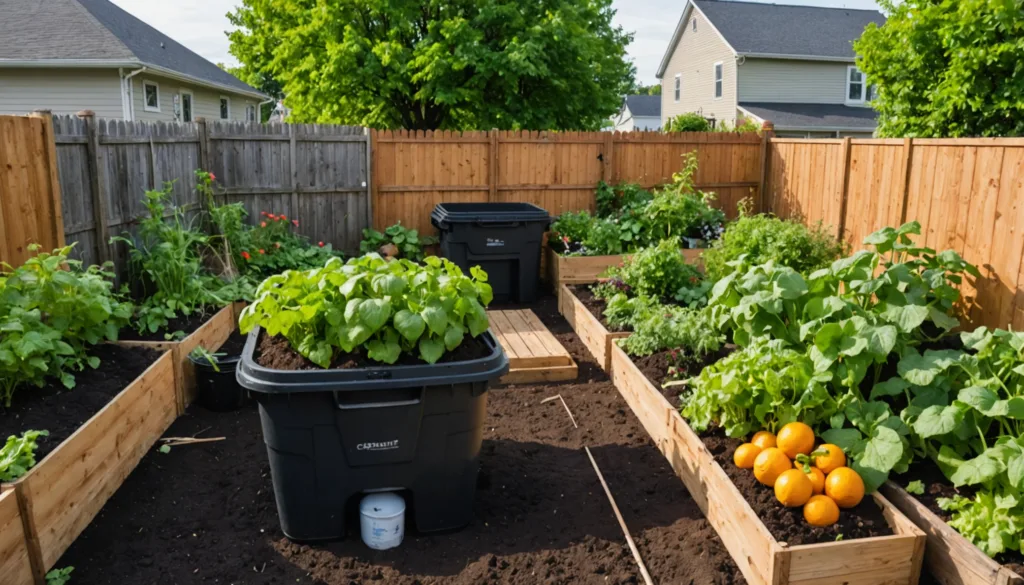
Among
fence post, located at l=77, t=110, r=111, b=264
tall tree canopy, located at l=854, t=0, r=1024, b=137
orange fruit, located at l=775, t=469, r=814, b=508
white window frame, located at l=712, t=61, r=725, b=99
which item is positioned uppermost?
white window frame, located at l=712, t=61, r=725, b=99

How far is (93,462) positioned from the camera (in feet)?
13.2

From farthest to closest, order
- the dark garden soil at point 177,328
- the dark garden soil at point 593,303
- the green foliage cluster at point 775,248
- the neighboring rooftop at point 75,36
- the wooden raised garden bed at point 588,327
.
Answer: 1. the neighboring rooftop at point 75,36
2. the green foliage cluster at point 775,248
3. the dark garden soil at point 593,303
4. the wooden raised garden bed at point 588,327
5. the dark garden soil at point 177,328

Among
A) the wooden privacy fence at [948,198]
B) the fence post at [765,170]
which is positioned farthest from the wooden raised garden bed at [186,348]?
the fence post at [765,170]

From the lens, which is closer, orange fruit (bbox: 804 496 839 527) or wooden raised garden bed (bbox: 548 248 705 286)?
orange fruit (bbox: 804 496 839 527)

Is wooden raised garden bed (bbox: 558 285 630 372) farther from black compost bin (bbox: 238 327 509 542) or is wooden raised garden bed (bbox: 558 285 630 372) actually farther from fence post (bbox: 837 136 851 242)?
fence post (bbox: 837 136 851 242)

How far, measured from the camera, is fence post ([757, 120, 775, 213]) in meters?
11.2

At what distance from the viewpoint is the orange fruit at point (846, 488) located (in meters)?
3.54

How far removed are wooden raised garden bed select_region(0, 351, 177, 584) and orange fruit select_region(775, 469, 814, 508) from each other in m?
3.32

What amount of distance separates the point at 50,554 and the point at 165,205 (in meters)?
4.70

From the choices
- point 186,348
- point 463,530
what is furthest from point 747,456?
point 186,348

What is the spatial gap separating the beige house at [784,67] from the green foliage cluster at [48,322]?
71.7 feet

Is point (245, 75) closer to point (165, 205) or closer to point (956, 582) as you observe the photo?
point (165, 205)

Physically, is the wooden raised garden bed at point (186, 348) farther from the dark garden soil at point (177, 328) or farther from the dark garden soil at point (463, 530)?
the dark garden soil at point (463, 530)

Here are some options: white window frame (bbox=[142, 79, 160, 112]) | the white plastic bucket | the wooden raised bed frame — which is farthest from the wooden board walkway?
white window frame (bbox=[142, 79, 160, 112])
